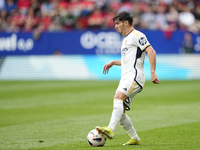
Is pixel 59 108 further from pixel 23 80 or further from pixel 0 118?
pixel 23 80

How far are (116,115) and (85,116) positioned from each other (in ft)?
13.3

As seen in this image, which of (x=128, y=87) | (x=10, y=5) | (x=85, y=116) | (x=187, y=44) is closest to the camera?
(x=128, y=87)

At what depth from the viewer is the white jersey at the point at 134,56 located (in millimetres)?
5566

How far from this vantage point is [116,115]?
5.37m

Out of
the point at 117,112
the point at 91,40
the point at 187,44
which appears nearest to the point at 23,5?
the point at 91,40

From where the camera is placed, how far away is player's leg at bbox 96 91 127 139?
16.9 ft

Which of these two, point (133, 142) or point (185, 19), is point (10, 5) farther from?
point (133, 142)

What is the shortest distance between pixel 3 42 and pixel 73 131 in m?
15.1

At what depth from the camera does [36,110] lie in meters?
10.4

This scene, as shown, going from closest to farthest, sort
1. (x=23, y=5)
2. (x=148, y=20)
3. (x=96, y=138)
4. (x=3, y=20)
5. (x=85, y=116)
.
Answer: (x=96, y=138)
(x=85, y=116)
(x=148, y=20)
(x=3, y=20)
(x=23, y=5)

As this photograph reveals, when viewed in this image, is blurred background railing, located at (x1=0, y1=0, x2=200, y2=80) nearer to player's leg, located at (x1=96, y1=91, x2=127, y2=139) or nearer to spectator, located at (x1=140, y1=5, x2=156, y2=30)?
spectator, located at (x1=140, y1=5, x2=156, y2=30)

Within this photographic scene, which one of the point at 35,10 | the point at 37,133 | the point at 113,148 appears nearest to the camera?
the point at 113,148

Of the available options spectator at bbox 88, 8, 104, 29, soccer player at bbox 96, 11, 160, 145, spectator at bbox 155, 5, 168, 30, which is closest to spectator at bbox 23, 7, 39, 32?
spectator at bbox 88, 8, 104, 29

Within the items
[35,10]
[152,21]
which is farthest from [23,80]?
[152,21]
